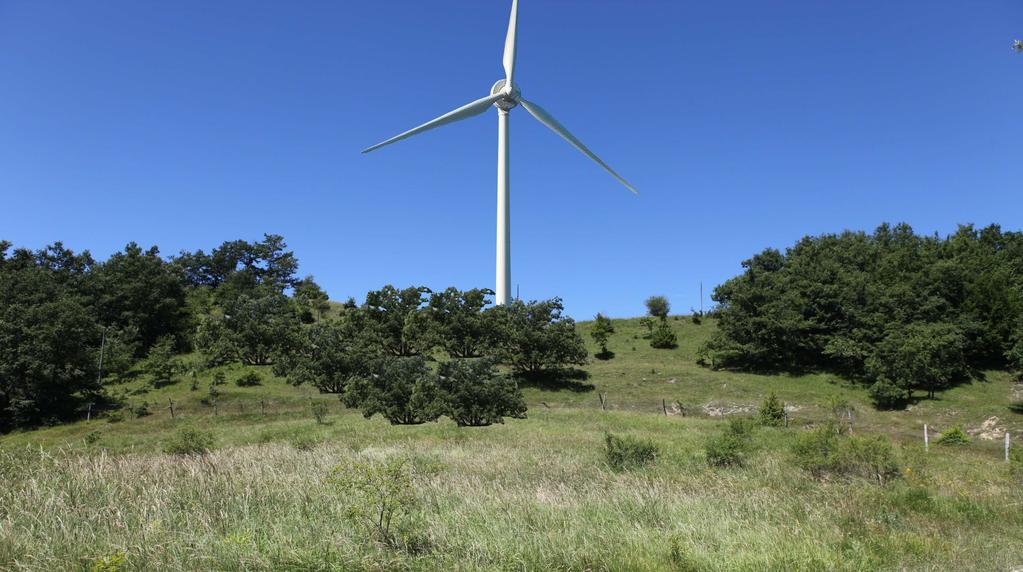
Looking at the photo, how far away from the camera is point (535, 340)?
5722cm

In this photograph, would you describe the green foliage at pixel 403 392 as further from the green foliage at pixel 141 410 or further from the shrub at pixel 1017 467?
the shrub at pixel 1017 467

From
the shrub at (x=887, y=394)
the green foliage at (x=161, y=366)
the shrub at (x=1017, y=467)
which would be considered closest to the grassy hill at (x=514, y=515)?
the shrub at (x=1017, y=467)

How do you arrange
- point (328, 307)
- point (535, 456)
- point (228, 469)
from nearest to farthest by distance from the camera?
point (228, 469) < point (535, 456) < point (328, 307)

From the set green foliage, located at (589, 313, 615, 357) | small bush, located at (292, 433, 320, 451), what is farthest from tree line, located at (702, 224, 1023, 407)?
small bush, located at (292, 433, 320, 451)

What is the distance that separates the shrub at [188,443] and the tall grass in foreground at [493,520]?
7.45 m

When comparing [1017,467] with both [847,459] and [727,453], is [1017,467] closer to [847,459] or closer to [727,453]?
[847,459]

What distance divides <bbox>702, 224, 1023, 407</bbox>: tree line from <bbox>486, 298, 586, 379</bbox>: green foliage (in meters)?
17.3

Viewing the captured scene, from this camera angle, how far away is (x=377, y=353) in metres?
52.3

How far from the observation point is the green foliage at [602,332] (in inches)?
2799

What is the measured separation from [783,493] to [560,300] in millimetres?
50283

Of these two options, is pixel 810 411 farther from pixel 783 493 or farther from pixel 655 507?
pixel 655 507

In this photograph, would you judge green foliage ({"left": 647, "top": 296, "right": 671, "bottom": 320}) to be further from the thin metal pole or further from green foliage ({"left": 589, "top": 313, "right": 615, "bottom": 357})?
the thin metal pole

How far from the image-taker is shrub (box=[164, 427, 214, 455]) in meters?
19.0

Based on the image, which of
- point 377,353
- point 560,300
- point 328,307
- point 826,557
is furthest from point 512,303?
point 826,557
